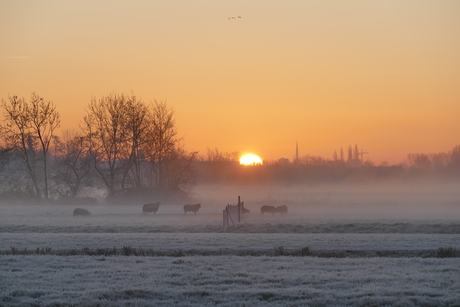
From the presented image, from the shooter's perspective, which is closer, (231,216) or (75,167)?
(231,216)

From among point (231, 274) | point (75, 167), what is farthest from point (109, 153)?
point (231, 274)

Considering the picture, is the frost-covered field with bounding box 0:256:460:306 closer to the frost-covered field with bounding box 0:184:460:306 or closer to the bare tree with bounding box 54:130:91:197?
the frost-covered field with bounding box 0:184:460:306

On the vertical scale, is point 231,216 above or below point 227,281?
above

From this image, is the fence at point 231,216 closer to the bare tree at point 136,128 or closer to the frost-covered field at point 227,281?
the frost-covered field at point 227,281

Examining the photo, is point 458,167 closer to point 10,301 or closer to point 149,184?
point 149,184

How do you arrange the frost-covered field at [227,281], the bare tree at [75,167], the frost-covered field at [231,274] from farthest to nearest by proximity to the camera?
1. the bare tree at [75,167]
2. the frost-covered field at [231,274]
3. the frost-covered field at [227,281]

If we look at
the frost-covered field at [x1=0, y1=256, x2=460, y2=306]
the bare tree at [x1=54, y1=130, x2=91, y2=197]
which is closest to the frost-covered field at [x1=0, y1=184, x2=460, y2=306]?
the frost-covered field at [x1=0, y1=256, x2=460, y2=306]

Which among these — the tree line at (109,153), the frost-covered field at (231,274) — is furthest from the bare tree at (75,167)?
the frost-covered field at (231,274)

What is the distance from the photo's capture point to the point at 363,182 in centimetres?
12494

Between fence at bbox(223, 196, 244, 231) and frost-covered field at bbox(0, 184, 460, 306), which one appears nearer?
frost-covered field at bbox(0, 184, 460, 306)

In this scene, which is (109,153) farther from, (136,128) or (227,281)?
(227,281)

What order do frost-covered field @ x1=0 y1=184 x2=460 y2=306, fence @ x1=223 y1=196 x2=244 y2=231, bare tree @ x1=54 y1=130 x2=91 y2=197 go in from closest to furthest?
frost-covered field @ x1=0 y1=184 x2=460 y2=306 → fence @ x1=223 y1=196 x2=244 y2=231 → bare tree @ x1=54 y1=130 x2=91 y2=197

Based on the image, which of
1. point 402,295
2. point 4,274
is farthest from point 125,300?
point 402,295

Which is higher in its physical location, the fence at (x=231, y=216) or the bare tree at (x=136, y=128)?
the bare tree at (x=136, y=128)
